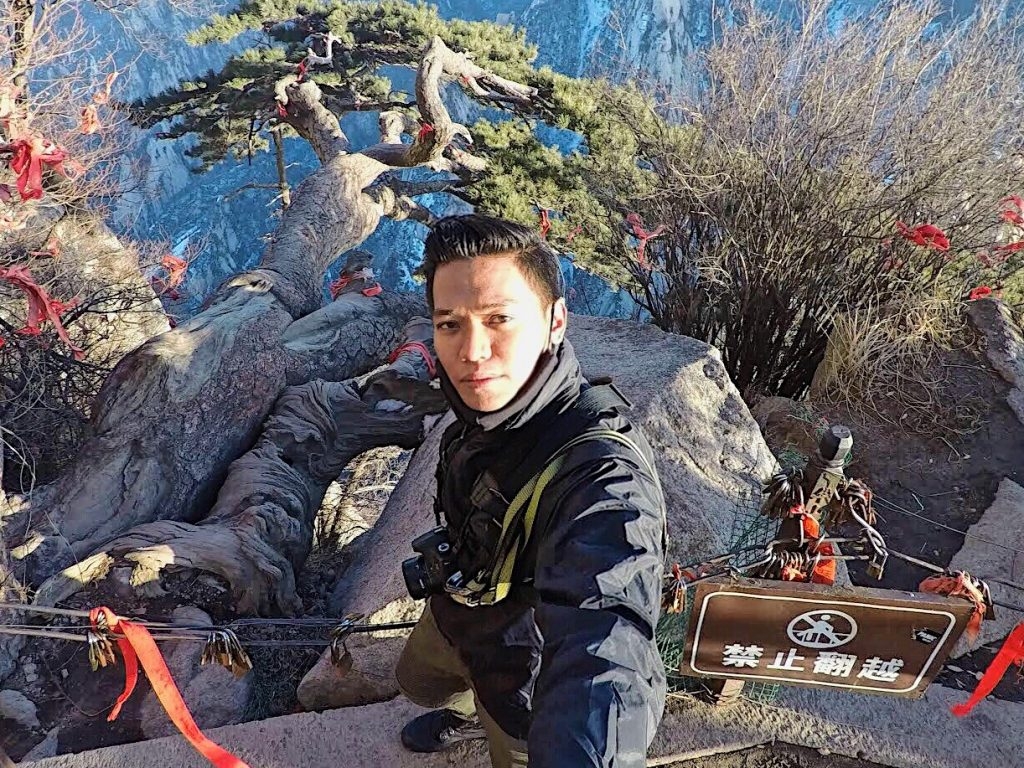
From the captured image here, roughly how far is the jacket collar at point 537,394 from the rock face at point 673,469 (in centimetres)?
144

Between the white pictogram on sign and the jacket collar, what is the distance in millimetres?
900

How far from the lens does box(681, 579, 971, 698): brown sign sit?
1.55 m

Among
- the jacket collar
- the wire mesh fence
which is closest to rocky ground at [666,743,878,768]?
the wire mesh fence

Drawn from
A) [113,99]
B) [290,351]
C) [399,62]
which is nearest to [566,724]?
[290,351]

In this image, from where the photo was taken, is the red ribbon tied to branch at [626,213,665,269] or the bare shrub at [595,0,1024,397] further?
the red ribbon tied to branch at [626,213,665,269]

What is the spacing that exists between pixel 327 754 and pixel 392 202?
19.6 ft

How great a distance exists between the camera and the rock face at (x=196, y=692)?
2271mm

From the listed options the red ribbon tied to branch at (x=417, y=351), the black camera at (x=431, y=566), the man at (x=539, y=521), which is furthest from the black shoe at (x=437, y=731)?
the red ribbon tied to branch at (x=417, y=351)

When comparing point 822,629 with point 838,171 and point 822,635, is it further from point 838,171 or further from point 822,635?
point 838,171

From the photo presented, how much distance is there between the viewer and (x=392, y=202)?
705 cm

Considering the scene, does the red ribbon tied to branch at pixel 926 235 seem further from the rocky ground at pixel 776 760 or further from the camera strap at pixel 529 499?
the camera strap at pixel 529 499

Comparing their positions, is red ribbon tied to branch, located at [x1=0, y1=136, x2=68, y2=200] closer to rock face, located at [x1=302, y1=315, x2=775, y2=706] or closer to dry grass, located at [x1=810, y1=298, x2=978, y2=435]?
rock face, located at [x1=302, y1=315, x2=775, y2=706]

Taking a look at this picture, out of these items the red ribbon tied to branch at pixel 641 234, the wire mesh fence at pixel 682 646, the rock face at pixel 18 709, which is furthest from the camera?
the red ribbon tied to branch at pixel 641 234

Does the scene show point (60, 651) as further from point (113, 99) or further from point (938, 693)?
point (113, 99)
